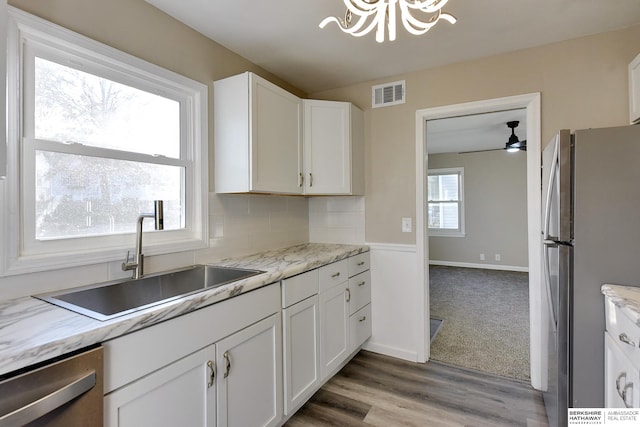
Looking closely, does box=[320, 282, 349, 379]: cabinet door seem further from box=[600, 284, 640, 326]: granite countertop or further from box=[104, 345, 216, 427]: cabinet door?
box=[600, 284, 640, 326]: granite countertop

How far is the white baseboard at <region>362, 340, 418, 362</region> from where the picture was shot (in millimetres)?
2584

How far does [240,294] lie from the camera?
1.44m

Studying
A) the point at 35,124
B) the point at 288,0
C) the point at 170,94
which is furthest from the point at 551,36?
the point at 35,124

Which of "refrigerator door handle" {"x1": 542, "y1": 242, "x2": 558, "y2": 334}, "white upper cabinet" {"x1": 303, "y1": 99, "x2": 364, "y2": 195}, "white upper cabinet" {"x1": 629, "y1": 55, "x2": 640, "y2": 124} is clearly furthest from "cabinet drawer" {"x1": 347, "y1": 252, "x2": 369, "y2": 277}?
"white upper cabinet" {"x1": 629, "y1": 55, "x2": 640, "y2": 124}

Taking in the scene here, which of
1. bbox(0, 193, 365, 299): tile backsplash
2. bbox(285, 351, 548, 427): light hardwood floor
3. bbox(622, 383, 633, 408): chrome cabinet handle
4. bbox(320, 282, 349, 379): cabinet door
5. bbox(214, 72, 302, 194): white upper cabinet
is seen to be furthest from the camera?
bbox(320, 282, 349, 379): cabinet door

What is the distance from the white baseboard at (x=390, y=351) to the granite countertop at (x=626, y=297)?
5.10 ft

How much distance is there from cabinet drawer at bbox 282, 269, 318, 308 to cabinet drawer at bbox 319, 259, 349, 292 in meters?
0.09

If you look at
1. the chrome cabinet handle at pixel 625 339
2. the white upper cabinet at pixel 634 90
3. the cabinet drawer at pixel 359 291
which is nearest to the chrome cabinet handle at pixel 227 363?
the cabinet drawer at pixel 359 291

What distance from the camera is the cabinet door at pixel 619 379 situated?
107 centimetres

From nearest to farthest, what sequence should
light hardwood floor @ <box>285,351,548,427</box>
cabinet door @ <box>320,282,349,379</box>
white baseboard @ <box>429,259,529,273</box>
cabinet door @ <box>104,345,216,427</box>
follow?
cabinet door @ <box>104,345,216,427</box> < light hardwood floor @ <box>285,351,548,427</box> < cabinet door @ <box>320,282,349,379</box> < white baseboard @ <box>429,259,529,273</box>

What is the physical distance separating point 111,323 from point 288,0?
172 cm

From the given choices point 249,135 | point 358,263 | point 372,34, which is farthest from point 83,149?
point 358,263

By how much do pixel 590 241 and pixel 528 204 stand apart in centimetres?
92

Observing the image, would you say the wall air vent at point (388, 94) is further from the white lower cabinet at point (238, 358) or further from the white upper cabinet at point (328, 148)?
the white lower cabinet at point (238, 358)
